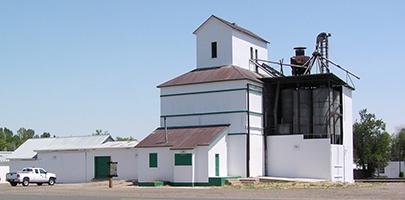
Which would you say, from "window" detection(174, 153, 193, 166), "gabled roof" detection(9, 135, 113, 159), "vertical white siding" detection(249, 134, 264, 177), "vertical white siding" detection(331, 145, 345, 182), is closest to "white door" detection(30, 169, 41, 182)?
"gabled roof" detection(9, 135, 113, 159)

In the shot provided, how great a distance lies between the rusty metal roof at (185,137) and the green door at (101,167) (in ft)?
22.2

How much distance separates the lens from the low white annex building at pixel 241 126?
48.6m

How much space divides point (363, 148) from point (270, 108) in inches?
1323

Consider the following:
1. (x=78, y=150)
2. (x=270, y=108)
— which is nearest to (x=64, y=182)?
(x=78, y=150)

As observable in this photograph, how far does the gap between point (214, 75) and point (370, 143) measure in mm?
37785

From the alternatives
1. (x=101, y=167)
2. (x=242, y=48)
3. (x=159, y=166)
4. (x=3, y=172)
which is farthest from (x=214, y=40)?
(x=3, y=172)

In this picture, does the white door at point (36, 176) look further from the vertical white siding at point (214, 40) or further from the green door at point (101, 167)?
the vertical white siding at point (214, 40)

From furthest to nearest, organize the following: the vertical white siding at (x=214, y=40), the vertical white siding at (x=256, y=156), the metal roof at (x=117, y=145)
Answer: the metal roof at (x=117, y=145)
the vertical white siding at (x=214, y=40)
the vertical white siding at (x=256, y=156)

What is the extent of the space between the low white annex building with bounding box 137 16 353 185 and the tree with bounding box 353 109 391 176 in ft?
95.3

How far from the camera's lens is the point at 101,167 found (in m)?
57.4

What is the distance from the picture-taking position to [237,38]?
5466cm

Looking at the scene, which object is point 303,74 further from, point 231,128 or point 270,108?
point 231,128

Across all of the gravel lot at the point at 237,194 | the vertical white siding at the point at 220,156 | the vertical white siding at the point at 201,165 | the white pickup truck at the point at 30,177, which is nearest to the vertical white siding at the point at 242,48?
the vertical white siding at the point at 220,156

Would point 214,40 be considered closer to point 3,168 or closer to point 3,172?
point 3,172
